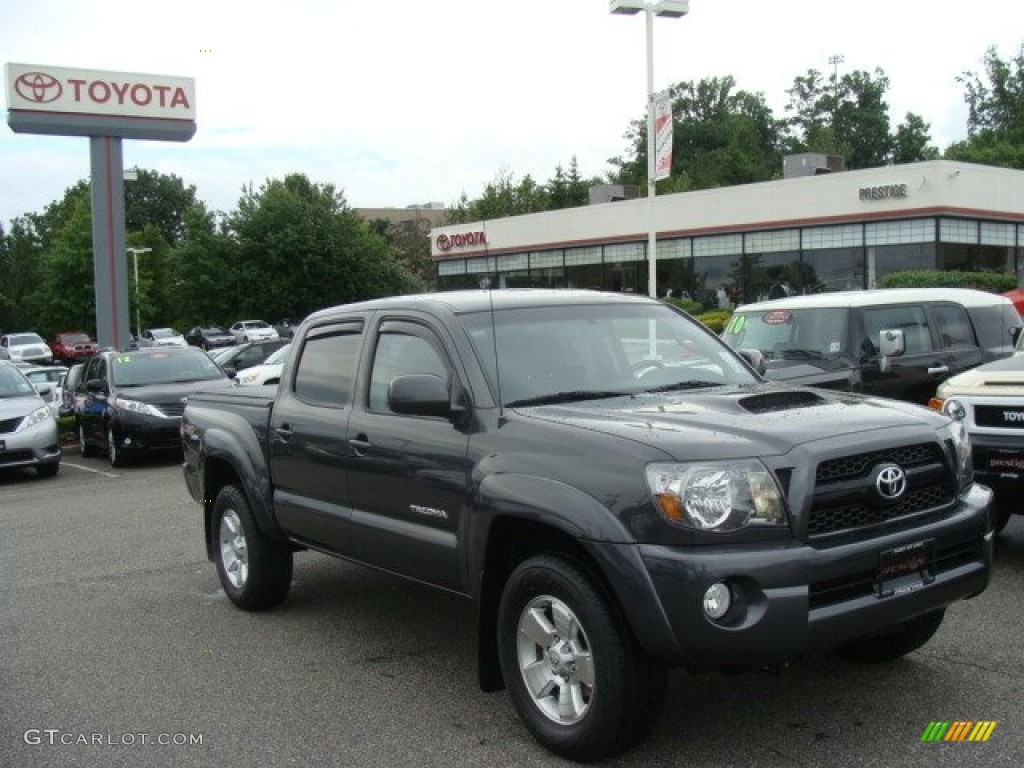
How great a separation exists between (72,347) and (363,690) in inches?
2088

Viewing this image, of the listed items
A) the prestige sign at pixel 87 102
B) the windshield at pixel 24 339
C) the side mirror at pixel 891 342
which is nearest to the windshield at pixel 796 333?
the side mirror at pixel 891 342

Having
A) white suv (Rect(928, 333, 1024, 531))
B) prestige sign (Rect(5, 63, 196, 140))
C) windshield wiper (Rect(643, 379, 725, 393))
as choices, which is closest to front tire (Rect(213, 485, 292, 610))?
windshield wiper (Rect(643, 379, 725, 393))

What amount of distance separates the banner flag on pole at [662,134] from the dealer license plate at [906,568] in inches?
567

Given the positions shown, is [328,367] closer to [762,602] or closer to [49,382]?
[762,602]

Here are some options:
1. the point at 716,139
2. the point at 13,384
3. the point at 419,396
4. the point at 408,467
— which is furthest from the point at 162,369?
the point at 716,139

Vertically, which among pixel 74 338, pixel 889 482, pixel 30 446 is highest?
pixel 74 338

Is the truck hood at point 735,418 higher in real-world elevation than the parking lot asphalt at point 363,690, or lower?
higher

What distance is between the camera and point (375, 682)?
5258 mm

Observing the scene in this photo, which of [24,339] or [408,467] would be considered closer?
[408,467]

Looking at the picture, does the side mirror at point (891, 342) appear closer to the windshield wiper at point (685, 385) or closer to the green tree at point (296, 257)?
the windshield wiper at point (685, 385)

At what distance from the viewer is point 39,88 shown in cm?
2969

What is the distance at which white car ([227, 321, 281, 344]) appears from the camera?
5059 cm

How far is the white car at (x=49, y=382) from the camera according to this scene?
795 inches

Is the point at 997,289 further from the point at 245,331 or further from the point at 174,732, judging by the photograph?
the point at 245,331
